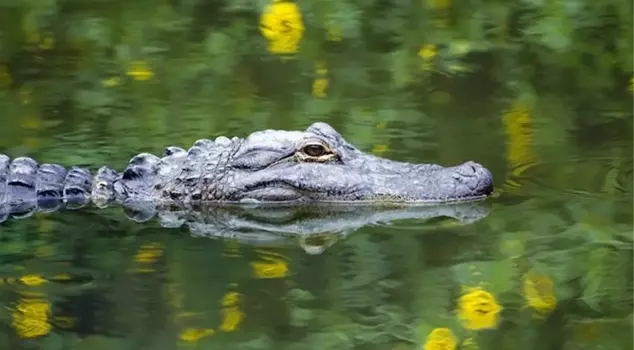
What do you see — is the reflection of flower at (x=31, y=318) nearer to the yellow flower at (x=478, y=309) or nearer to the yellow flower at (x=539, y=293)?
the yellow flower at (x=478, y=309)

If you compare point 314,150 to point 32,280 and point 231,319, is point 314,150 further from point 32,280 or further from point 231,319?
point 231,319

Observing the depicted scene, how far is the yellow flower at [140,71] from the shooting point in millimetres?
11742

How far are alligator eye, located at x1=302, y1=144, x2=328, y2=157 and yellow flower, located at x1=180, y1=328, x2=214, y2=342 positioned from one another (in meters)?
2.88

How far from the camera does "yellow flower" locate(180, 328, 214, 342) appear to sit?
17.0ft

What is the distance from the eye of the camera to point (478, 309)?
5449 mm

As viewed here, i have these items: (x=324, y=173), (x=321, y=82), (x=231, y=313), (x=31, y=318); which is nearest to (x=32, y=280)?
(x=31, y=318)

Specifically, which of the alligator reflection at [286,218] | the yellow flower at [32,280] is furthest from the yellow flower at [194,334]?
the alligator reflection at [286,218]

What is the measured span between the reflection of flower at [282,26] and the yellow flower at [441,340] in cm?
757

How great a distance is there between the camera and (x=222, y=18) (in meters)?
14.1

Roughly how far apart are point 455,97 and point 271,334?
5.81 metres

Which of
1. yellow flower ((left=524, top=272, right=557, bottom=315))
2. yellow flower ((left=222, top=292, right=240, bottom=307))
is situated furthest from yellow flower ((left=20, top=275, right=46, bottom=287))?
yellow flower ((left=524, top=272, right=557, bottom=315))

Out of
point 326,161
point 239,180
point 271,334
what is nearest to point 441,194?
point 326,161

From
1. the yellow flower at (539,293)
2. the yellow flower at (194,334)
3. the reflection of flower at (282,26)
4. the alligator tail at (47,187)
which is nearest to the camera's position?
the yellow flower at (194,334)

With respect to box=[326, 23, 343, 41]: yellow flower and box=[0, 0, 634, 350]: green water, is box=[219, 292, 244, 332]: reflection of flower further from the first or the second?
box=[326, 23, 343, 41]: yellow flower
